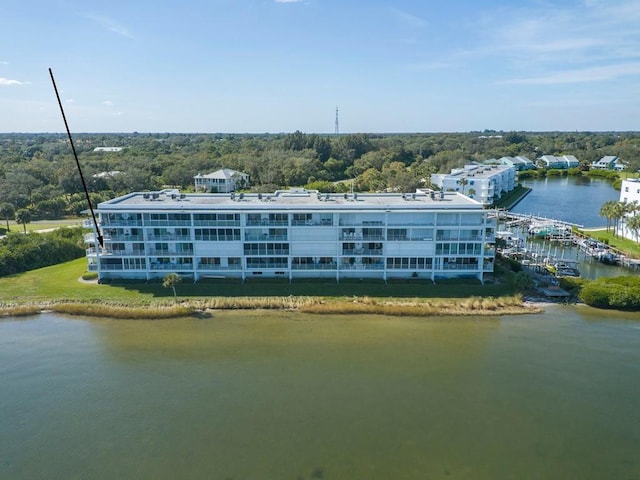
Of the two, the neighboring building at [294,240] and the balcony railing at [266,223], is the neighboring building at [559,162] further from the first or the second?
the balcony railing at [266,223]

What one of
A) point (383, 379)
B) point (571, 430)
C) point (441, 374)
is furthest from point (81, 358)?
point (571, 430)

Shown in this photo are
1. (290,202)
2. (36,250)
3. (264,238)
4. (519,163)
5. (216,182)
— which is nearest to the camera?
(264,238)

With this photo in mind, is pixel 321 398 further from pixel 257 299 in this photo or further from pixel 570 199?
pixel 570 199

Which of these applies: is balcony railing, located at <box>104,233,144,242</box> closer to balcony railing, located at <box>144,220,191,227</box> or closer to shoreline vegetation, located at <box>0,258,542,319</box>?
balcony railing, located at <box>144,220,191,227</box>

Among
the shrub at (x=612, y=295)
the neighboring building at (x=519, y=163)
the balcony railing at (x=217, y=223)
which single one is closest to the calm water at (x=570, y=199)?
the neighboring building at (x=519, y=163)

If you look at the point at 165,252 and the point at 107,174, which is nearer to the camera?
the point at 165,252

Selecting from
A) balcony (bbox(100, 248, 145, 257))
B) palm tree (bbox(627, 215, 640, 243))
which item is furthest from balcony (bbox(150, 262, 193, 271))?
palm tree (bbox(627, 215, 640, 243))

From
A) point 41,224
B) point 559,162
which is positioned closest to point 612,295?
point 41,224
